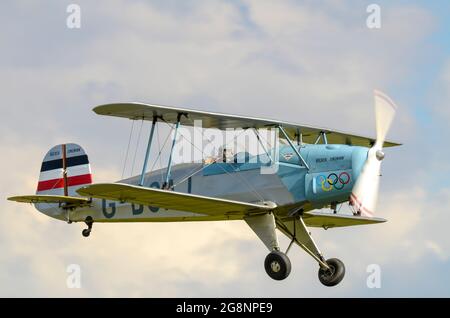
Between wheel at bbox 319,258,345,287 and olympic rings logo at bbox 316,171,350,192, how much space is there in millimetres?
1863

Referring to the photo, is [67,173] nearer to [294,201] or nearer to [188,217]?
[188,217]

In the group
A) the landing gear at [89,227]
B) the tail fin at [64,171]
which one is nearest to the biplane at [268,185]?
the landing gear at [89,227]

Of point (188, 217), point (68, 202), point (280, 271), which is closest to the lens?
point (280, 271)

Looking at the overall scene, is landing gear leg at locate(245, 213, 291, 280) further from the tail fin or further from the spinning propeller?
the tail fin

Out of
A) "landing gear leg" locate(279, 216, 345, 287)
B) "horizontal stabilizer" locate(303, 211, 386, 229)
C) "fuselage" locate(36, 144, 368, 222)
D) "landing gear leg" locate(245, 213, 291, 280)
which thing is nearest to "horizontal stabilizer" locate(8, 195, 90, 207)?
"fuselage" locate(36, 144, 368, 222)

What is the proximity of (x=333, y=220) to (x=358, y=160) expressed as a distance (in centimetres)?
279

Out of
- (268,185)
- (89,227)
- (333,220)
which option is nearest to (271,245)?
(268,185)

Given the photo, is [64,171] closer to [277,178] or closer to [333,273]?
[277,178]

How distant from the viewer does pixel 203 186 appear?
19.4 meters

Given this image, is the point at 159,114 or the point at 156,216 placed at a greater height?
the point at 159,114

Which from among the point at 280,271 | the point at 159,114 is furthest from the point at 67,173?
the point at 280,271

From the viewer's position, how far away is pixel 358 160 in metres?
18.4

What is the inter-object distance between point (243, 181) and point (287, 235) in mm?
1553

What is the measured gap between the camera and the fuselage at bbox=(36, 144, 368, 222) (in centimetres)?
1845
